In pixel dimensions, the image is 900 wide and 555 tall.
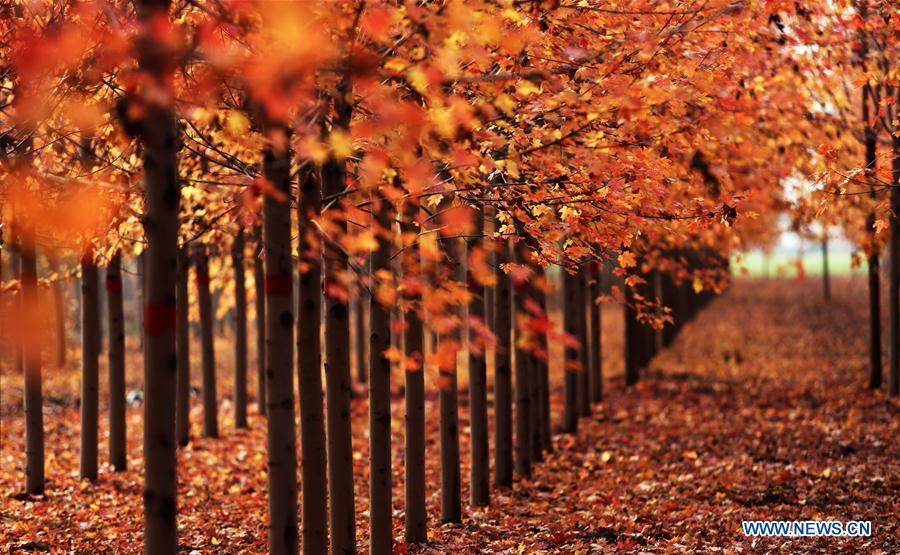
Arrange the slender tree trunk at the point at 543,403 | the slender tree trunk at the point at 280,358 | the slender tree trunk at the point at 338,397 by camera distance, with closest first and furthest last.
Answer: the slender tree trunk at the point at 280,358
the slender tree trunk at the point at 338,397
the slender tree trunk at the point at 543,403

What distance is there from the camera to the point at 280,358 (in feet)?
17.8

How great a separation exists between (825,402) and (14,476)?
577 inches

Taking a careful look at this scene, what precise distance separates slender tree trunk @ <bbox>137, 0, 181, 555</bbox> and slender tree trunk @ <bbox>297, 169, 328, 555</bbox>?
0.95 meters

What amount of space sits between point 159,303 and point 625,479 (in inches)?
316

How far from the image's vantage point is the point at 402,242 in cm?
638

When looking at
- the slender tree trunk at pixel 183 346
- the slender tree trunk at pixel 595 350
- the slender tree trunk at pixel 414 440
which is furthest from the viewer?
the slender tree trunk at pixel 595 350

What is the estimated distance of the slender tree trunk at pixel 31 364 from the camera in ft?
Answer: 30.2

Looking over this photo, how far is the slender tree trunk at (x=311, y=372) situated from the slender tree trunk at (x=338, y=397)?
10.3 inches

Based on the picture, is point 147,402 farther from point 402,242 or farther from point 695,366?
point 695,366

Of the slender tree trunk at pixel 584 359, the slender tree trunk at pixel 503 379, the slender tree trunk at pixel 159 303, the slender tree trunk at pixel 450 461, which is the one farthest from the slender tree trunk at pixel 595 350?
the slender tree trunk at pixel 159 303

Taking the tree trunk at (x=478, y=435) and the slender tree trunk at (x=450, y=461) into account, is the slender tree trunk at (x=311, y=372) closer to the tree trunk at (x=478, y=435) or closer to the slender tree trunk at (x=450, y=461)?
the slender tree trunk at (x=450, y=461)

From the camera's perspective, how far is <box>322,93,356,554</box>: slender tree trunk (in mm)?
6168

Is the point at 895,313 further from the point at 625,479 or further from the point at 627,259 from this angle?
the point at 627,259

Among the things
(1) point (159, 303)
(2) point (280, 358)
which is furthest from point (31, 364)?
(1) point (159, 303)
